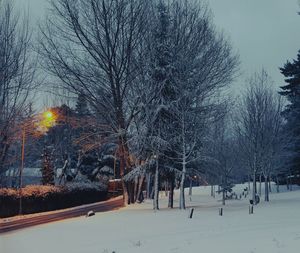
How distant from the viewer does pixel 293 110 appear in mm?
45594

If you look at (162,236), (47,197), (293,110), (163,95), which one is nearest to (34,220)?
(47,197)

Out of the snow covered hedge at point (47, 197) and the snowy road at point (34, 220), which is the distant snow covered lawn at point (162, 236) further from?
the snow covered hedge at point (47, 197)

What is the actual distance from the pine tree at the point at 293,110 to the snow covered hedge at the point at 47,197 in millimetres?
20340

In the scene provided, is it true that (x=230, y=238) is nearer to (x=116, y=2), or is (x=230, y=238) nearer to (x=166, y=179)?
(x=166, y=179)

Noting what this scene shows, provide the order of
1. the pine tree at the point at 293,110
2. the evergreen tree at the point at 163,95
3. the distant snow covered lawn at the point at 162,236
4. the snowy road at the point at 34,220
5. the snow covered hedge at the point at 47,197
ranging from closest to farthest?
the distant snow covered lawn at the point at 162,236
the snowy road at the point at 34,220
the evergreen tree at the point at 163,95
the snow covered hedge at the point at 47,197
the pine tree at the point at 293,110

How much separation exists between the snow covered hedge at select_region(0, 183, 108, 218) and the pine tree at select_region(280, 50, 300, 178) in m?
20.3

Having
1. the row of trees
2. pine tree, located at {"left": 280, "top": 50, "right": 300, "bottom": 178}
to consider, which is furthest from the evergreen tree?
pine tree, located at {"left": 280, "top": 50, "right": 300, "bottom": 178}

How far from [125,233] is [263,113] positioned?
21.7 meters

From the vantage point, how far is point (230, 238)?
13578 millimetres

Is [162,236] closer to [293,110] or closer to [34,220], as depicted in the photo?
[34,220]

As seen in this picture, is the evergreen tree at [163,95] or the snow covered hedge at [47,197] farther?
the snow covered hedge at [47,197]

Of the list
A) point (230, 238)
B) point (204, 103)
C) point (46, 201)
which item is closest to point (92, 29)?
point (204, 103)

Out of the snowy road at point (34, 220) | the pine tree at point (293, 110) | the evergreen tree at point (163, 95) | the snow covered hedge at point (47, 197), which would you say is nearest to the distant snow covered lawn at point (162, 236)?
the snowy road at point (34, 220)

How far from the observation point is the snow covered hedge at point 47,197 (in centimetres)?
2973
